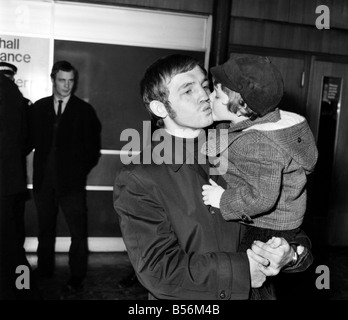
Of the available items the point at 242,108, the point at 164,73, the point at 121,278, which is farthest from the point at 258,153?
the point at 121,278

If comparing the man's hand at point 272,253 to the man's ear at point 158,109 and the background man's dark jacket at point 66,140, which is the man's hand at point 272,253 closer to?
the man's ear at point 158,109

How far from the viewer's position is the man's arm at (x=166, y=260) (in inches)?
54.0

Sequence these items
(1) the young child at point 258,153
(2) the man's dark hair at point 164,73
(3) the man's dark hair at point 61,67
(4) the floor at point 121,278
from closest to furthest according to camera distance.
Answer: (1) the young child at point 258,153, (2) the man's dark hair at point 164,73, (4) the floor at point 121,278, (3) the man's dark hair at point 61,67

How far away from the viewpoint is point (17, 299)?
9.75 feet

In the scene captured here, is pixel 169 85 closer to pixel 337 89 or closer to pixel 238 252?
pixel 238 252

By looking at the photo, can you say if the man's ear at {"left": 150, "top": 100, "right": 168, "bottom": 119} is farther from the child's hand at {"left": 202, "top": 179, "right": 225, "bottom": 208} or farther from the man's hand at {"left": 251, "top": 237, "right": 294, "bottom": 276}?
the man's hand at {"left": 251, "top": 237, "right": 294, "bottom": 276}

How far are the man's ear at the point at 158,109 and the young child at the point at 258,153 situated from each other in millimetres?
175

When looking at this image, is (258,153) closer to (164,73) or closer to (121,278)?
(164,73)

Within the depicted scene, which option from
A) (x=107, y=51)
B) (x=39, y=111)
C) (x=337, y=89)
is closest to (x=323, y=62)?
(x=337, y=89)

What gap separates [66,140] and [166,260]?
115 inches

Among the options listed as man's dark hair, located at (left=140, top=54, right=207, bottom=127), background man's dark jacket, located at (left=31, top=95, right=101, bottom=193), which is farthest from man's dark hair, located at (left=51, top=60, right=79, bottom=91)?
man's dark hair, located at (left=140, top=54, right=207, bottom=127)

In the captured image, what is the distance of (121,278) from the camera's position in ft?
13.8

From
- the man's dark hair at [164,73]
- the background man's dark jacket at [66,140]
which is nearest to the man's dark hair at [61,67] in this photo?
the background man's dark jacket at [66,140]

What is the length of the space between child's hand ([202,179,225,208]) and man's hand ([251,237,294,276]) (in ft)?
0.59
